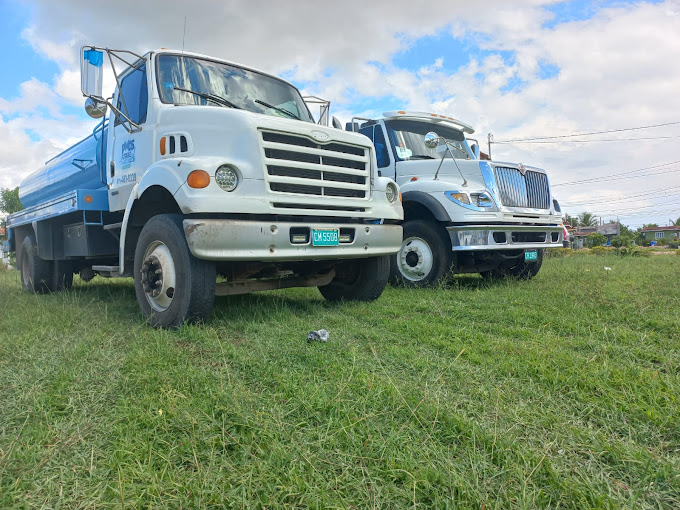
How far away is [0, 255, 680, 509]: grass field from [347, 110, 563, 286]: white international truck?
227cm

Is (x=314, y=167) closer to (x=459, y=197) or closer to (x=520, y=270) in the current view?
(x=459, y=197)

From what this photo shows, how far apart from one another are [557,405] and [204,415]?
5.55ft

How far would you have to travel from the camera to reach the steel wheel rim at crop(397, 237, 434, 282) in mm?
6312

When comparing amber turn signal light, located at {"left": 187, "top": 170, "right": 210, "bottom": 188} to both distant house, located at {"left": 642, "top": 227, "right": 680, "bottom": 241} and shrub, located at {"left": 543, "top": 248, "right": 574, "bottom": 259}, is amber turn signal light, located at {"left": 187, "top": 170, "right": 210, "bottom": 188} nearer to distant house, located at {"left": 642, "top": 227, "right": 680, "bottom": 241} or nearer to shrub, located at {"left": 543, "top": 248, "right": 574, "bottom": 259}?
shrub, located at {"left": 543, "top": 248, "right": 574, "bottom": 259}

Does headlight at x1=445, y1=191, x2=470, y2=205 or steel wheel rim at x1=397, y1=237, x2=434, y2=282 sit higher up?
headlight at x1=445, y1=191, x2=470, y2=205

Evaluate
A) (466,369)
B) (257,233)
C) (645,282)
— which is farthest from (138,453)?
(645,282)

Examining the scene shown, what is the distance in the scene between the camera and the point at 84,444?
1943 mm

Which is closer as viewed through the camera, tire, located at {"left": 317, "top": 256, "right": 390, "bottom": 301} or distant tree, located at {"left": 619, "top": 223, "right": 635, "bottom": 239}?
tire, located at {"left": 317, "top": 256, "right": 390, "bottom": 301}

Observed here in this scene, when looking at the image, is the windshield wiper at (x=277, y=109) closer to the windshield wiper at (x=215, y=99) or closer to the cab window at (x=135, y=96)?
the windshield wiper at (x=215, y=99)

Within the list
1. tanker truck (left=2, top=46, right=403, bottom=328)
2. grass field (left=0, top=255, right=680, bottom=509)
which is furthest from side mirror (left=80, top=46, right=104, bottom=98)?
grass field (left=0, top=255, right=680, bottom=509)

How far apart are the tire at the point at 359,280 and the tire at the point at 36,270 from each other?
462 centimetres

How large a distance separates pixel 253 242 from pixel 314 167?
96 centimetres

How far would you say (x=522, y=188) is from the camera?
Answer: 21.8 feet

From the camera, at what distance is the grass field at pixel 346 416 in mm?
1617
